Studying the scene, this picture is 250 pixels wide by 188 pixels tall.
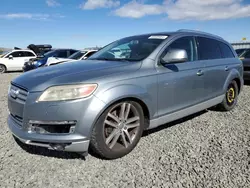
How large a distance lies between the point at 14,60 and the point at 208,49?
14.5 meters

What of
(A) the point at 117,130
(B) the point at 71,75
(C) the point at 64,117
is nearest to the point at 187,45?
(A) the point at 117,130

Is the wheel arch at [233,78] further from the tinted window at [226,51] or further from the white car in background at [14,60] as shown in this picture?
the white car in background at [14,60]

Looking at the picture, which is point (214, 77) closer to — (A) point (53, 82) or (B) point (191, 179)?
(B) point (191, 179)

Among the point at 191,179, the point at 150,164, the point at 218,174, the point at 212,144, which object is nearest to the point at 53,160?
the point at 150,164

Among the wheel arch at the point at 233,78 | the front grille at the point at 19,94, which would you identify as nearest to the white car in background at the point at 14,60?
the front grille at the point at 19,94

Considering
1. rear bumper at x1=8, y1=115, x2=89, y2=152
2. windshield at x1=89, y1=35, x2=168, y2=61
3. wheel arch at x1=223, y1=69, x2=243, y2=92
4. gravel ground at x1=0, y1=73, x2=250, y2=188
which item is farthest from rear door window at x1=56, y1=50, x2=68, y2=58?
rear bumper at x1=8, y1=115, x2=89, y2=152

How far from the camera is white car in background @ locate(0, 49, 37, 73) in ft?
50.1

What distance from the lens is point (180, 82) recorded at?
3.35 metres

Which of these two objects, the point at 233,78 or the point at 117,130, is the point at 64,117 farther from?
the point at 233,78

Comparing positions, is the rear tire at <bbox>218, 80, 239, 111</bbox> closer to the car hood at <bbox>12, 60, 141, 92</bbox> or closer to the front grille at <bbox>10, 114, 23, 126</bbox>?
the car hood at <bbox>12, 60, 141, 92</bbox>

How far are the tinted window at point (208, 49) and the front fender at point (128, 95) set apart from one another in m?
1.51

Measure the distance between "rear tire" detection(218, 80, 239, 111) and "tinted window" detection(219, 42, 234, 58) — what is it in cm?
58

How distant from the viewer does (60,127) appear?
8.16ft

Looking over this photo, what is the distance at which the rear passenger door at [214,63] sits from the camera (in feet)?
13.0
